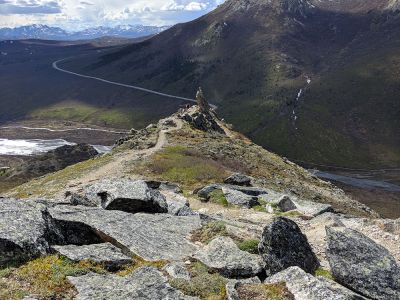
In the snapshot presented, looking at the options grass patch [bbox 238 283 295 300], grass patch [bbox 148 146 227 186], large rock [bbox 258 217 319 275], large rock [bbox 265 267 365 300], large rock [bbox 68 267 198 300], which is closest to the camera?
large rock [bbox 68 267 198 300]

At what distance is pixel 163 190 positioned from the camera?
52.2 metres

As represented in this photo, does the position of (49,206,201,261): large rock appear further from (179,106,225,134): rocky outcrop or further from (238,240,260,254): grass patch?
(179,106,225,134): rocky outcrop

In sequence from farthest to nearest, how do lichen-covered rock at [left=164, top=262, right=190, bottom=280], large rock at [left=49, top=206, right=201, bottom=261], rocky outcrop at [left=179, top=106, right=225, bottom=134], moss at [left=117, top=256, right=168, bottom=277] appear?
1. rocky outcrop at [left=179, top=106, right=225, bottom=134]
2. large rock at [left=49, top=206, right=201, bottom=261]
3. moss at [left=117, top=256, right=168, bottom=277]
4. lichen-covered rock at [left=164, top=262, right=190, bottom=280]

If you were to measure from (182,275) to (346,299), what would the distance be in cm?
633

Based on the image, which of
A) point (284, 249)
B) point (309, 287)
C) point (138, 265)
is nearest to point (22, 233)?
point (138, 265)

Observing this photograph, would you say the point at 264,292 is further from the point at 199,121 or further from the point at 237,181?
the point at 199,121

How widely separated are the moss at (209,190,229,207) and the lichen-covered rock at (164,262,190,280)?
26586 millimetres

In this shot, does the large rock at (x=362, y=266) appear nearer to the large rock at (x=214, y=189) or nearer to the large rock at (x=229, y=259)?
the large rock at (x=229, y=259)

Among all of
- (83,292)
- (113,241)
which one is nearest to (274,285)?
(83,292)

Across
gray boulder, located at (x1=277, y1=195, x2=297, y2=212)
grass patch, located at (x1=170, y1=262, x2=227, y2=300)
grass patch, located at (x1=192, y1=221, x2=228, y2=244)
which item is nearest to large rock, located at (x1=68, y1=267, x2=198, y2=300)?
grass patch, located at (x1=170, y1=262, x2=227, y2=300)

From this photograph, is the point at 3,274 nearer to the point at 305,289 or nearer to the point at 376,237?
the point at 305,289

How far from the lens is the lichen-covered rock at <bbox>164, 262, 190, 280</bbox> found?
18.2 m

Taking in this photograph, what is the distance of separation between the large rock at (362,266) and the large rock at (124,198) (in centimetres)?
1386

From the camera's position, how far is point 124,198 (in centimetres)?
2977
